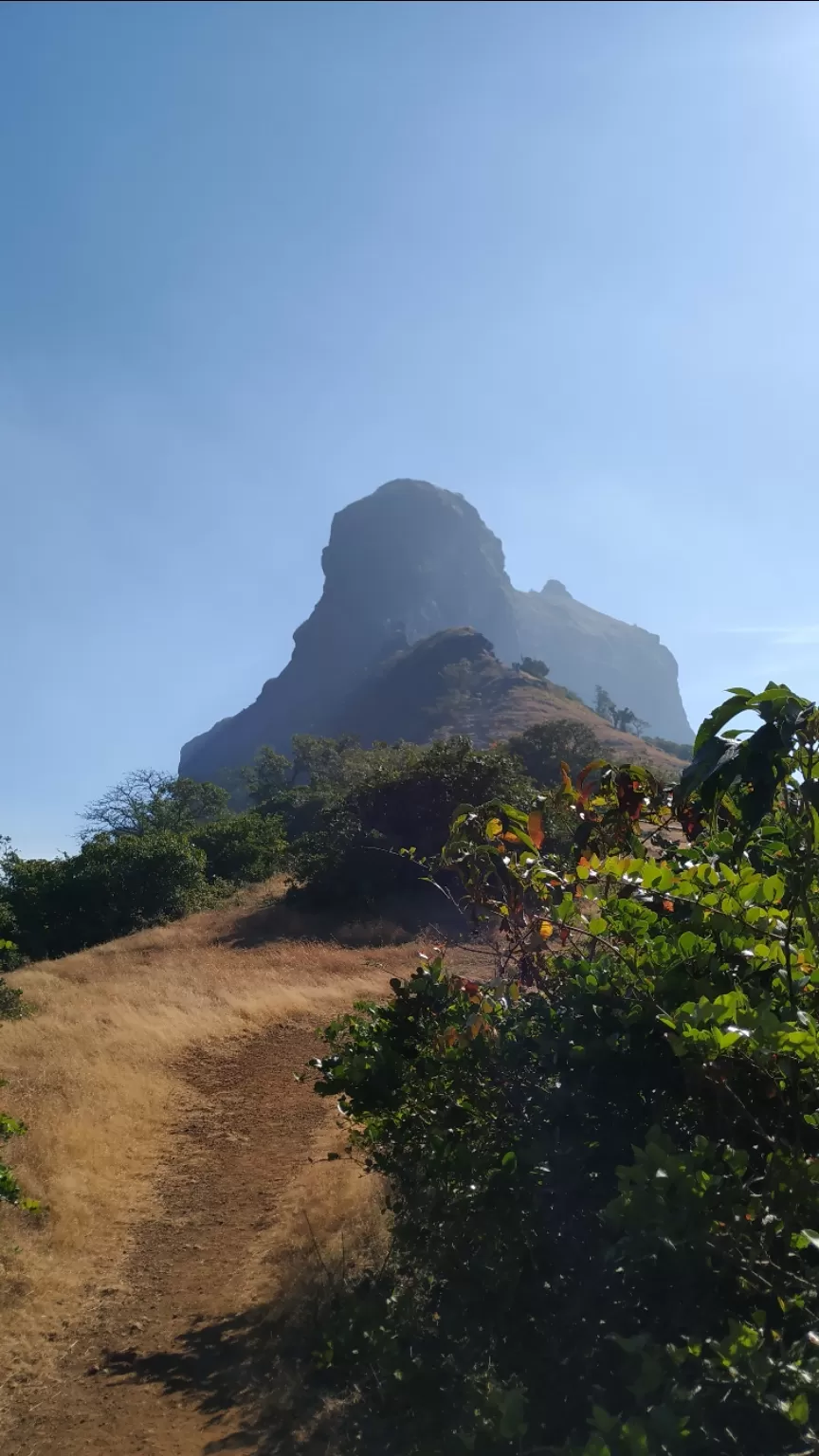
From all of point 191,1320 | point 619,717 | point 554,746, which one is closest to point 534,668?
point 619,717

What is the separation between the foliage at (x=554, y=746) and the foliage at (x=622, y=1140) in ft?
117

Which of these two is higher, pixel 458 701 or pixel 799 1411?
pixel 458 701

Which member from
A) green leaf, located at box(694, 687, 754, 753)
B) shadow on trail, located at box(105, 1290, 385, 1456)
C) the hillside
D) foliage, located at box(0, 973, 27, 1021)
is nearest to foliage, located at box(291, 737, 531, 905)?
foliage, located at box(0, 973, 27, 1021)

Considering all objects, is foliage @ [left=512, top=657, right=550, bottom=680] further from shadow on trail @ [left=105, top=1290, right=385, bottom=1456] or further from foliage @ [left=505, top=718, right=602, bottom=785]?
shadow on trail @ [left=105, top=1290, right=385, bottom=1456]

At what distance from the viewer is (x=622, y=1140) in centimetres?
283

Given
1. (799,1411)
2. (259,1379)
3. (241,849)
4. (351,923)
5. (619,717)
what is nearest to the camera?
(799,1411)

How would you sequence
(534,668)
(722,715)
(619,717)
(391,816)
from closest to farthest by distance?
(722,715) → (391,816) → (619,717) → (534,668)

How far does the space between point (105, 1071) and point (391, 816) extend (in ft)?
50.7

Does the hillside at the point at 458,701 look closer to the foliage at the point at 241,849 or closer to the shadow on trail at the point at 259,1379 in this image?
the foliage at the point at 241,849

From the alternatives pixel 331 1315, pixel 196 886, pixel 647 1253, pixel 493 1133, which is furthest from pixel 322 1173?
pixel 196 886

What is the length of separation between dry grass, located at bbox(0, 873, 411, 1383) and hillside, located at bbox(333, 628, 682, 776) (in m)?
66.3

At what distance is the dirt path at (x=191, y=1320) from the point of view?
427cm

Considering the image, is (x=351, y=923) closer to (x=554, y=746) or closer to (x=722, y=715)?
(x=722, y=715)

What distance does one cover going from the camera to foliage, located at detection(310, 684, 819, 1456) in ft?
6.40
